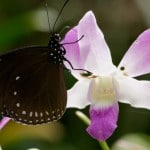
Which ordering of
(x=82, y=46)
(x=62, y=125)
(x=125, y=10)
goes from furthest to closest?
(x=125, y=10)
(x=62, y=125)
(x=82, y=46)

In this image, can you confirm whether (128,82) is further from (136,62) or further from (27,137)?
(27,137)

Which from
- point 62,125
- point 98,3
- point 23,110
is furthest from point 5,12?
point 23,110

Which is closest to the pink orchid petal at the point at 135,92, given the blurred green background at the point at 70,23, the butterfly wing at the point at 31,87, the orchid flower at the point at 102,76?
the orchid flower at the point at 102,76

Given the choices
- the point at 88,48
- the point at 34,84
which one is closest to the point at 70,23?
the point at 34,84

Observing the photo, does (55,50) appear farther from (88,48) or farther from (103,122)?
(103,122)

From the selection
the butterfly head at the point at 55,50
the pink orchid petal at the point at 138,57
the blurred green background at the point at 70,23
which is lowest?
the blurred green background at the point at 70,23

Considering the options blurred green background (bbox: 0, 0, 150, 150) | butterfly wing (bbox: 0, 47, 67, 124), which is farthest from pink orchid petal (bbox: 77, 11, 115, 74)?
blurred green background (bbox: 0, 0, 150, 150)

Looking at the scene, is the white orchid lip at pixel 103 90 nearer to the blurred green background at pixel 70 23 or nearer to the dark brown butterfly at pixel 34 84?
the dark brown butterfly at pixel 34 84

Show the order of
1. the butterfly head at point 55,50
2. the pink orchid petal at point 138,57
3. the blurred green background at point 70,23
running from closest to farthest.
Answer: the pink orchid petal at point 138,57
the butterfly head at point 55,50
the blurred green background at point 70,23
